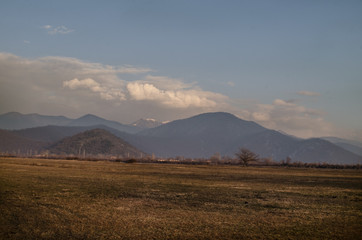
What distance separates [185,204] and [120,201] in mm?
4496

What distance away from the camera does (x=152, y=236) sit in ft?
42.4

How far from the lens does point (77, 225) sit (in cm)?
1442

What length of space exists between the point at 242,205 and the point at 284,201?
443 centimetres

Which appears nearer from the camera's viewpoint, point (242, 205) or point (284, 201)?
point (242, 205)

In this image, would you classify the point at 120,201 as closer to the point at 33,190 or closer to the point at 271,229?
the point at 33,190

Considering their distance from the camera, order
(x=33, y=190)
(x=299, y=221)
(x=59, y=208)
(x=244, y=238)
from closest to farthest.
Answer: (x=244, y=238) → (x=299, y=221) → (x=59, y=208) → (x=33, y=190)

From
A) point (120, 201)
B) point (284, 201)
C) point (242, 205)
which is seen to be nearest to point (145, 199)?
point (120, 201)

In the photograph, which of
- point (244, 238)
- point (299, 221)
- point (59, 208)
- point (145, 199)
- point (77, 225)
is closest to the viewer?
point (244, 238)

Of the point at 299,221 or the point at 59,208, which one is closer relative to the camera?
the point at 299,221

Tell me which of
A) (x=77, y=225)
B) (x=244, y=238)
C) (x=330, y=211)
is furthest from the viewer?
(x=330, y=211)

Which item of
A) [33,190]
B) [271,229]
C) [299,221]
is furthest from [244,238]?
[33,190]

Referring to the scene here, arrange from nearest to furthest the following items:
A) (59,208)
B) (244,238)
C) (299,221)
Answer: (244,238) < (299,221) < (59,208)

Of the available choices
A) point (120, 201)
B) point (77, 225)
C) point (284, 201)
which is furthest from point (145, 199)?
point (284, 201)

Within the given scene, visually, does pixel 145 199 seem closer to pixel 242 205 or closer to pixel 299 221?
pixel 242 205
